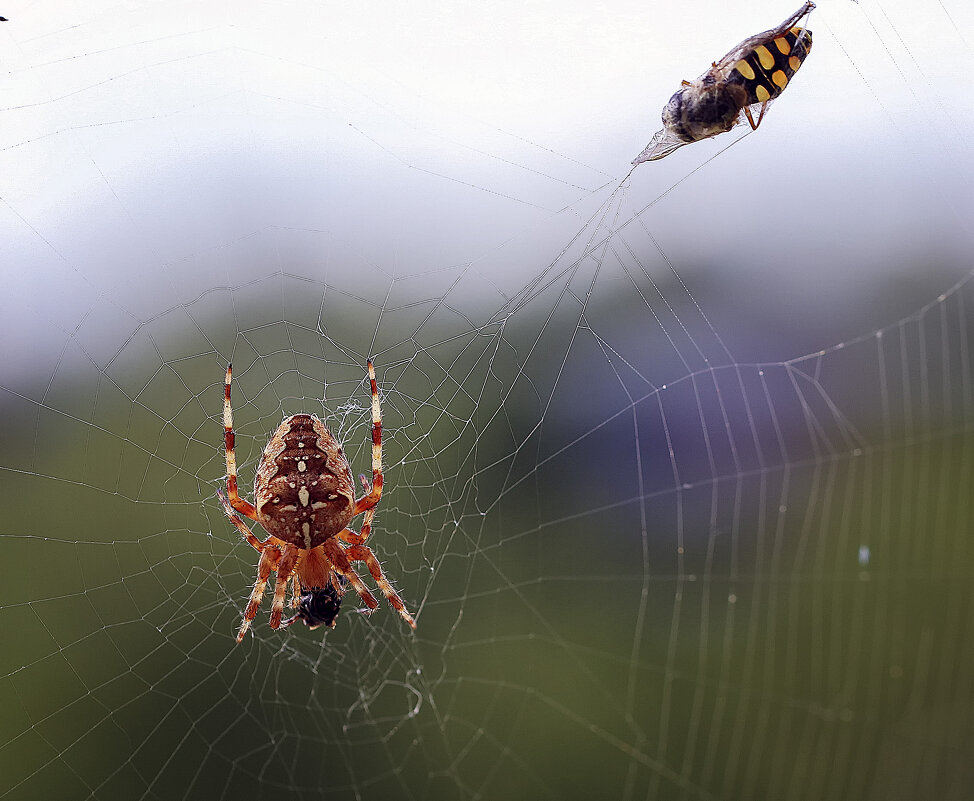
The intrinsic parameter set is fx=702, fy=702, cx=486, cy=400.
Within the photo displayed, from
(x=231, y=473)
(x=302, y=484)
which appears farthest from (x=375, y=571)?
(x=231, y=473)

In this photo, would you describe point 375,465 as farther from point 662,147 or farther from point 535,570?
point 535,570

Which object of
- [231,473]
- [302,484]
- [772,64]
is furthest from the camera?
[231,473]

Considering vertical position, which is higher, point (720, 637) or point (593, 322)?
point (593, 322)

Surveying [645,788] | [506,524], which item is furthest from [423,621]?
[645,788]

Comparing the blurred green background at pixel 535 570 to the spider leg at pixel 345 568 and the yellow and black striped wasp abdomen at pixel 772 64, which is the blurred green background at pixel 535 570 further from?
the yellow and black striped wasp abdomen at pixel 772 64

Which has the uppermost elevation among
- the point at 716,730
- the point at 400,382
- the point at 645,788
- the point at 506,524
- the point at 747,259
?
the point at 747,259

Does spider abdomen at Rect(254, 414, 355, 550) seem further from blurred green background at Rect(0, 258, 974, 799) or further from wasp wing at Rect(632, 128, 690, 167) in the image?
wasp wing at Rect(632, 128, 690, 167)

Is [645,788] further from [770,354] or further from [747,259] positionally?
[747,259]

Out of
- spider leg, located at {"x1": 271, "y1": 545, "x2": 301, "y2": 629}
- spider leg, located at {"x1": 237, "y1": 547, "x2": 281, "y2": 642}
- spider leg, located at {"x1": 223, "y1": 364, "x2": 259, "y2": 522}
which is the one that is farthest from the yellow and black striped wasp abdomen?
spider leg, located at {"x1": 237, "y1": 547, "x2": 281, "y2": 642}
